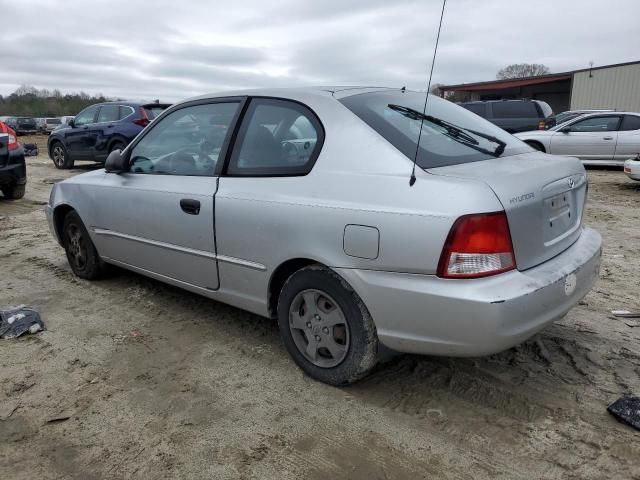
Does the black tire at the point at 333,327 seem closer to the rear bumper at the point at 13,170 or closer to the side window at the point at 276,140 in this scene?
the side window at the point at 276,140

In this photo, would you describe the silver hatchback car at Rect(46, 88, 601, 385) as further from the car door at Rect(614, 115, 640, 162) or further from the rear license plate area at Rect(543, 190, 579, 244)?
the car door at Rect(614, 115, 640, 162)

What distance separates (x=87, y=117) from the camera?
43.4ft

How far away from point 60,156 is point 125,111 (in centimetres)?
296

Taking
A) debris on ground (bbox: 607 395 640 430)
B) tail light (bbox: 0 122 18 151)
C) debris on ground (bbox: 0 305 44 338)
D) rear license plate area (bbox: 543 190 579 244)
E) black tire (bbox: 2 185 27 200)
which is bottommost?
debris on ground (bbox: 607 395 640 430)

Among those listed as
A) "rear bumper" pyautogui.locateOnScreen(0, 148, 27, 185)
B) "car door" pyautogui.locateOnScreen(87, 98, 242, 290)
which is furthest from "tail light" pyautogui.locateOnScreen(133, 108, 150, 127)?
"car door" pyautogui.locateOnScreen(87, 98, 242, 290)

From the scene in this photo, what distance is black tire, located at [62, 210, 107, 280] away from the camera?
14.9 ft

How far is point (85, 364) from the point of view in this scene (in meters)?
3.25

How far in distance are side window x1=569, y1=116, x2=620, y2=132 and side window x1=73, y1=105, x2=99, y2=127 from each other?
11670mm

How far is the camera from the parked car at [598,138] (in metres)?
12.3

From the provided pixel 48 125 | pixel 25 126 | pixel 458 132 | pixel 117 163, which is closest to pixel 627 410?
pixel 458 132

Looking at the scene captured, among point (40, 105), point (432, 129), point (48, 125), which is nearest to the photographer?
point (432, 129)

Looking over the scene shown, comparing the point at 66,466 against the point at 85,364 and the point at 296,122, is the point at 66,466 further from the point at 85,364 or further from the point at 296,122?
the point at 296,122

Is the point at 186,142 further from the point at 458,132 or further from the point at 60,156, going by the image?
the point at 60,156

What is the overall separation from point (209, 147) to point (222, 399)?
161 centimetres
